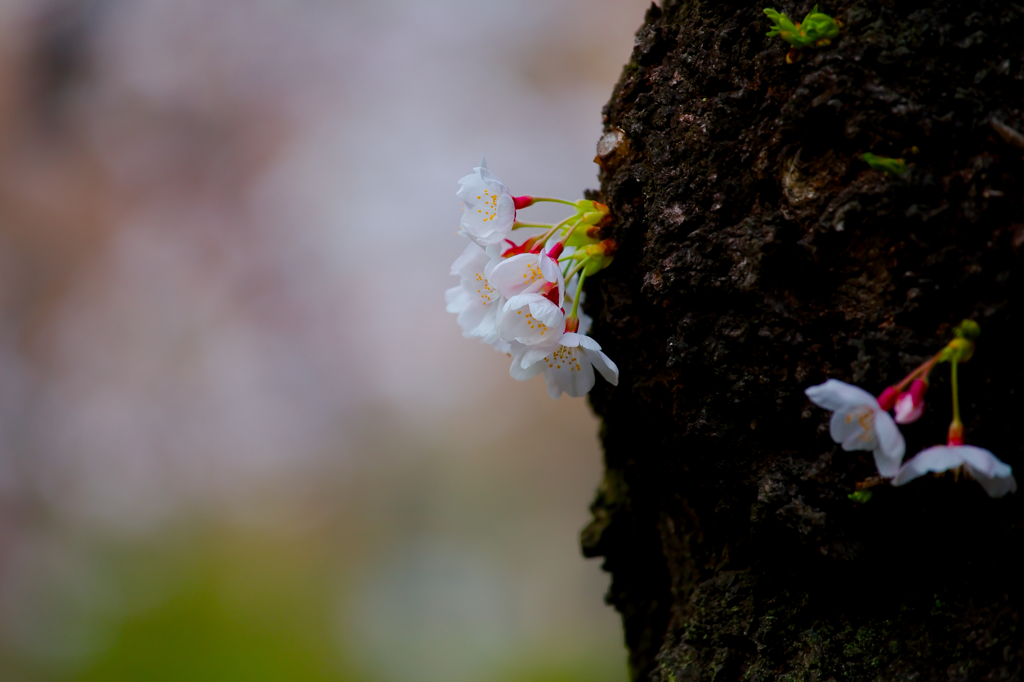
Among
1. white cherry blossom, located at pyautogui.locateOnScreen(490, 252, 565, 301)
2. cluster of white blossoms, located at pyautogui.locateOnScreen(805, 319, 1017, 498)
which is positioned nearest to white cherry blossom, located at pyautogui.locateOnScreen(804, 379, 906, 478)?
cluster of white blossoms, located at pyautogui.locateOnScreen(805, 319, 1017, 498)

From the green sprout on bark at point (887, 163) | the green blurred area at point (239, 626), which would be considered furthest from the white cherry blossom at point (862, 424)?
the green blurred area at point (239, 626)

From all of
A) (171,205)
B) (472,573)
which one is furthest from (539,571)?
(171,205)

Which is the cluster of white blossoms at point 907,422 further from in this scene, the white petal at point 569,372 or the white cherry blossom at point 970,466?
the white petal at point 569,372

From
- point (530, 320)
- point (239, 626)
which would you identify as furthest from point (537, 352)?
point (239, 626)

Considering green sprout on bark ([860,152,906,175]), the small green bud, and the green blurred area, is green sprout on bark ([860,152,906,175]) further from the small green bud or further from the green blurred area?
the green blurred area

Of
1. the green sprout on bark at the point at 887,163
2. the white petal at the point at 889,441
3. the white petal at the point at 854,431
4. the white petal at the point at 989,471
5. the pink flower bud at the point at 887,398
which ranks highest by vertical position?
the green sprout on bark at the point at 887,163

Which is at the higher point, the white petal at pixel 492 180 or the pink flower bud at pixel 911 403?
the white petal at pixel 492 180

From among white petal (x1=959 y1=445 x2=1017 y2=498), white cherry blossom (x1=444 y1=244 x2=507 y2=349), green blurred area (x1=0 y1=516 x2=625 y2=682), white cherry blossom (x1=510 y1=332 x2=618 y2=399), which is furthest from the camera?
green blurred area (x1=0 y1=516 x2=625 y2=682)
